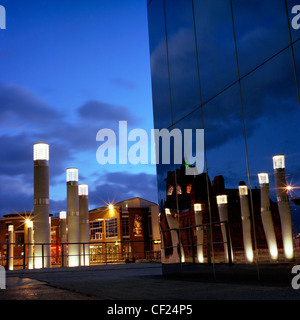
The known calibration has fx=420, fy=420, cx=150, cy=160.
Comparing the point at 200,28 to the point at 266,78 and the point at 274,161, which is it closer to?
the point at 266,78

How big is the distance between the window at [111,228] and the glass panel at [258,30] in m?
58.5

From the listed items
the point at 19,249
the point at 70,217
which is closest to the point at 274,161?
the point at 70,217

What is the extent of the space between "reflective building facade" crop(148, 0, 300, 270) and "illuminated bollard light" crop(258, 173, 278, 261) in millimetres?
95

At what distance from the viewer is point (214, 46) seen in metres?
9.45

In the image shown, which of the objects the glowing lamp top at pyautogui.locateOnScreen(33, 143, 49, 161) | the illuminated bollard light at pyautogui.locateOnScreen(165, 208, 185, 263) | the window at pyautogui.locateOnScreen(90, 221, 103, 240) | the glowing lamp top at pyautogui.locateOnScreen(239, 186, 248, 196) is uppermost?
the glowing lamp top at pyautogui.locateOnScreen(33, 143, 49, 161)

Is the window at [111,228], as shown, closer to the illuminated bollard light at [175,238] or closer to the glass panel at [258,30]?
the illuminated bollard light at [175,238]

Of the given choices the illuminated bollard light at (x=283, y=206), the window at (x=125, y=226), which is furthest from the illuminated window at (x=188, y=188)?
the window at (x=125, y=226)

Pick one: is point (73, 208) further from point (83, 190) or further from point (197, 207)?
point (197, 207)

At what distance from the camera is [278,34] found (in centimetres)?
748

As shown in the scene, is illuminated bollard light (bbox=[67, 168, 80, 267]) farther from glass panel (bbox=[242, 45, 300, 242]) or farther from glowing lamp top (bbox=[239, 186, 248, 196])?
glass panel (bbox=[242, 45, 300, 242])

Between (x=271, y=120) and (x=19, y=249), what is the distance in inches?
3189

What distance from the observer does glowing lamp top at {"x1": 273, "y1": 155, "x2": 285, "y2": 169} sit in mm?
7398

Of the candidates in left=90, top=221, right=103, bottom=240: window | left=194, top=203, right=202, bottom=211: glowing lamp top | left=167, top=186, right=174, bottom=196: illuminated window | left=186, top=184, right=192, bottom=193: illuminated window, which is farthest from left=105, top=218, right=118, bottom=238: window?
left=194, top=203, right=202, bottom=211: glowing lamp top

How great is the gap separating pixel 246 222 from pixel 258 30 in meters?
3.72
